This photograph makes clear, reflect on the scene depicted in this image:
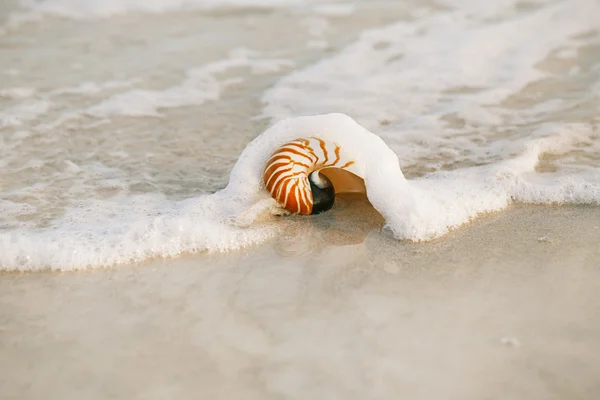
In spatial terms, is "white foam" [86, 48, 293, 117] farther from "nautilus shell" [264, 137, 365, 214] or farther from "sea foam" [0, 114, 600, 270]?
"nautilus shell" [264, 137, 365, 214]

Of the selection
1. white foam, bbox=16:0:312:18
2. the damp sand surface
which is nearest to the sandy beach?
the damp sand surface

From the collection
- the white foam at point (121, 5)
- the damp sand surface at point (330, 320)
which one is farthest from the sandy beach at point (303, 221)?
the white foam at point (121, 5)

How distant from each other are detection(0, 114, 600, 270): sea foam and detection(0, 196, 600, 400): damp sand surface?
0.09 meters

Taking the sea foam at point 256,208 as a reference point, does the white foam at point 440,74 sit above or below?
above

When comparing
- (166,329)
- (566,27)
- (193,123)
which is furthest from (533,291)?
(566,27)

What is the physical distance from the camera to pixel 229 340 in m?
2.23

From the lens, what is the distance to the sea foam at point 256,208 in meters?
2.84

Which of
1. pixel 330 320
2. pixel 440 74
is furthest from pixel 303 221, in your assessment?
pixel 440 74

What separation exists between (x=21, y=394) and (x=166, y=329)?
49cm

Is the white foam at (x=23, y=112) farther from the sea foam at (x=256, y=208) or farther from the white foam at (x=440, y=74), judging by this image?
the white foam at (x=440, y=74)

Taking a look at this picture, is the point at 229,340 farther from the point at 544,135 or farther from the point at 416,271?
the point at 544,135

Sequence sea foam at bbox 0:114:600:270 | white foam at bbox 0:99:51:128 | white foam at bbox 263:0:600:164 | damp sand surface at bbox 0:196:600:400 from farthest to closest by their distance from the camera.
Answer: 1. white foam at bbox 0:99:51:128
2. white foam at bbox 263:0:600:164
3. sea foam at bbox 0:114:600:270
4. damp sand surface at bbox 0:196:600:400

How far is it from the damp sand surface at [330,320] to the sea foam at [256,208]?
0.09 meters

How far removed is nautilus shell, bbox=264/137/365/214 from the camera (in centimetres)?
302
